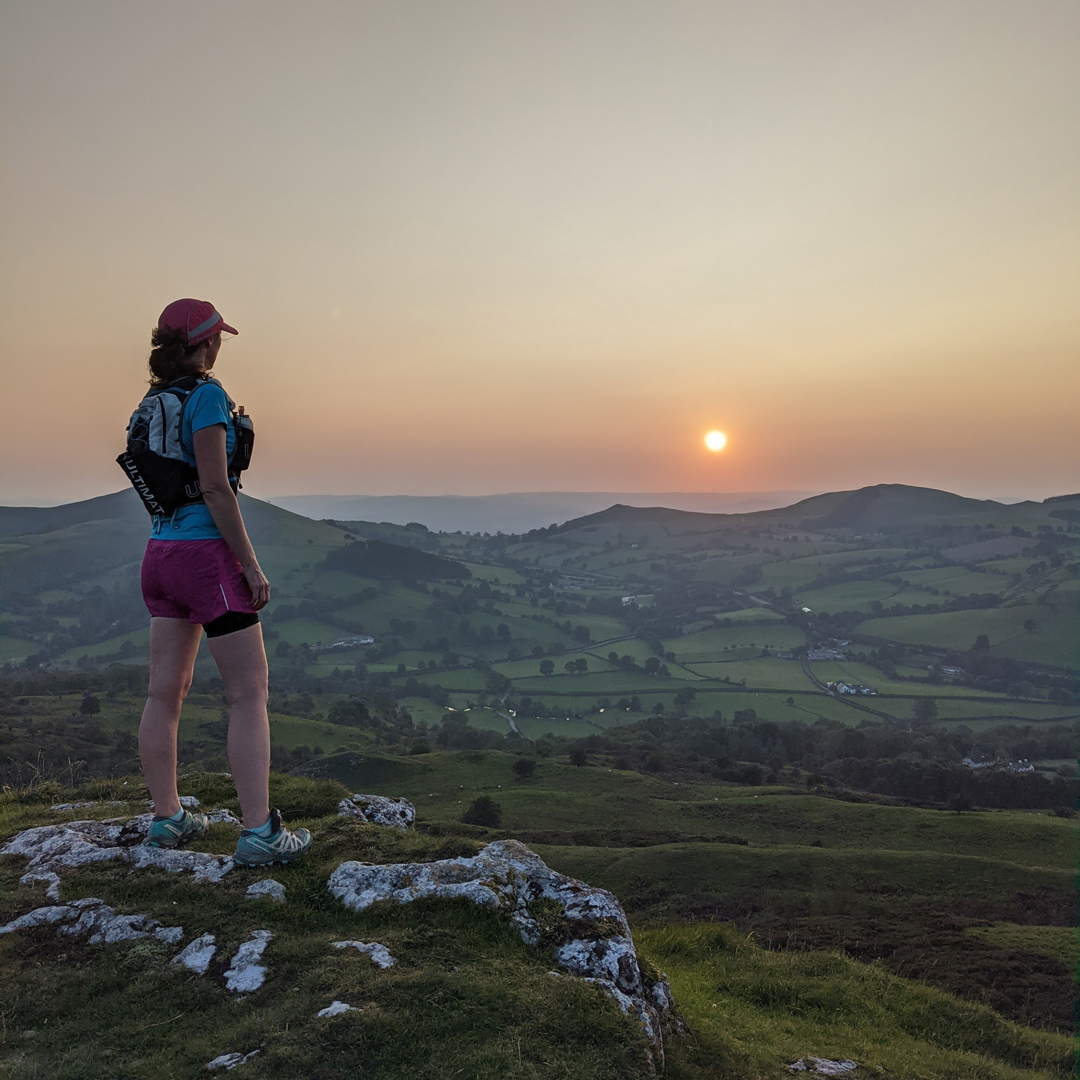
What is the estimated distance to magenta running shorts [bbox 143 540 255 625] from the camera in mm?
5891

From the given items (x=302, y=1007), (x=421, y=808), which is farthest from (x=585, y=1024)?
(x=421, y=808)

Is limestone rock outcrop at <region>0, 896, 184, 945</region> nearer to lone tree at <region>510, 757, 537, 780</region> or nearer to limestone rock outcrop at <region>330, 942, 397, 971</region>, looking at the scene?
limestone rock outcrop at <region>330, 942, 397, 971</region>

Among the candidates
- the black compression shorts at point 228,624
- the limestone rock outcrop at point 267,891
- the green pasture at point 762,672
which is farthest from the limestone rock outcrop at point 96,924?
the green pasture at point 762,672

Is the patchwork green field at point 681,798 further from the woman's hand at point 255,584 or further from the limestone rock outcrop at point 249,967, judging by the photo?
the woman's hand at point 255,584

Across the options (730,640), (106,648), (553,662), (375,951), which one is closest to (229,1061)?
(375,951)

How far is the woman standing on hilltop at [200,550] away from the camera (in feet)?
19.3

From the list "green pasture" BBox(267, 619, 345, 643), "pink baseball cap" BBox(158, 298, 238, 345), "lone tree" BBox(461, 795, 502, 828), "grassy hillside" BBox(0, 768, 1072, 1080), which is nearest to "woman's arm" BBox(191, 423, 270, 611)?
"pink baseball cap" BBox(158, 298, 238, 345)

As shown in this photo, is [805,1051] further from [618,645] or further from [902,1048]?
[618,645]

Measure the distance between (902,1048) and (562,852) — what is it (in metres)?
31.8

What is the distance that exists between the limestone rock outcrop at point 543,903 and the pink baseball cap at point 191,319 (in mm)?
4910

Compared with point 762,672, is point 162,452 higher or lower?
higher

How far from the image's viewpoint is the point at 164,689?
251 inches

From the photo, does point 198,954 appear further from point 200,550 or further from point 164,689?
point 200,550

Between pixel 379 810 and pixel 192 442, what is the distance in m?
5.65
